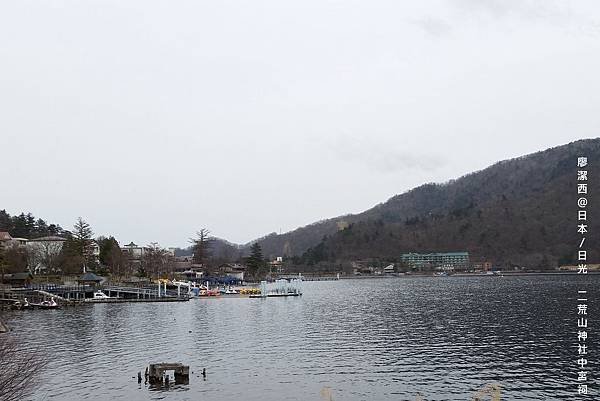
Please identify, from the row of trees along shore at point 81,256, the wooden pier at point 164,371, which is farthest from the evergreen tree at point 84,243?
the wooden pier at point 164,371

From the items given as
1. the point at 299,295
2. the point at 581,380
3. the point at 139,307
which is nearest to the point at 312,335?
the point at 581,380

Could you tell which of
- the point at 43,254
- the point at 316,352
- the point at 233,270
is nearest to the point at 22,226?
the point at 43,254

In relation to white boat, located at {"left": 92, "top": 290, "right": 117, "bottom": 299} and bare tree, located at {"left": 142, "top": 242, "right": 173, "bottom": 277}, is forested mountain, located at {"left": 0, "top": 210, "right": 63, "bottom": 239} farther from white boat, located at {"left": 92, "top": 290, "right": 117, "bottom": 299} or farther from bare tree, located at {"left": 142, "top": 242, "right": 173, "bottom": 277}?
white boat, located at {"left": 92, "top": 290, "right": 117, "bottom": 299}

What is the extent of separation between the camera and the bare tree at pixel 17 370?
72.7ft

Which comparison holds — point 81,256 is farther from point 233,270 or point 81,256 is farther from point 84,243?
point 233,270

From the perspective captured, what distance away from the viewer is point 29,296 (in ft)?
292

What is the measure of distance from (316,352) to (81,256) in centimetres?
8470

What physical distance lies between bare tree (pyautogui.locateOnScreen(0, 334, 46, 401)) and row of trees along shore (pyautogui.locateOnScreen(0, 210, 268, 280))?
207 ft

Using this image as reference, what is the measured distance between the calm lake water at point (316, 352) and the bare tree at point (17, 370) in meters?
1.45

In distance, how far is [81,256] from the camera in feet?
377

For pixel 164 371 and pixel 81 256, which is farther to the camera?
pixel 81 256

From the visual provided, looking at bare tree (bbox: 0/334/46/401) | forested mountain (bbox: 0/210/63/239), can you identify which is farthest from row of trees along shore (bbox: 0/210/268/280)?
bare tree (bbox: 0/334/46/401)

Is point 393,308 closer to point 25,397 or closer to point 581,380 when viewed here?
point 581,380

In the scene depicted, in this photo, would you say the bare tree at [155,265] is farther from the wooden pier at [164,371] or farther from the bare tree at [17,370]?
the wooden pier at [164,371]
